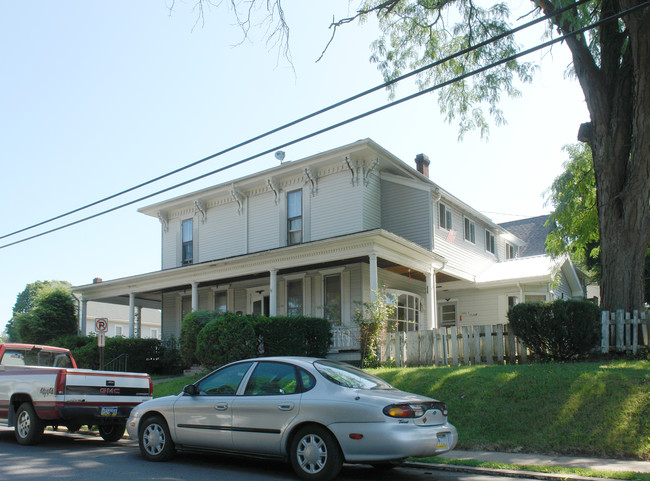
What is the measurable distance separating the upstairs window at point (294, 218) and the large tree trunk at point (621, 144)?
34.5 ft

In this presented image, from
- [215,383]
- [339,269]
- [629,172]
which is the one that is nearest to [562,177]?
[629,172]

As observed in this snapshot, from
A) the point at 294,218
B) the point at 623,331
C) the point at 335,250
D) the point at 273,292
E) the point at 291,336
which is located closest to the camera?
the point at 623,331

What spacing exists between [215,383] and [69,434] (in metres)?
5.70

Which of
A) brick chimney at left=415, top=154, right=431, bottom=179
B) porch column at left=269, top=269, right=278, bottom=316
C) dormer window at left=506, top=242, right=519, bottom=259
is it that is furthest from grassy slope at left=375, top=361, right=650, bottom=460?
dormer window at left=506, top=242, right=519, bottom=259

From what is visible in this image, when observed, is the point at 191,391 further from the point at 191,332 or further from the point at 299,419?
the point at 191,332

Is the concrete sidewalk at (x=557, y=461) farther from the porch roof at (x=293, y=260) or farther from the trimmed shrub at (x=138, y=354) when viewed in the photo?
the trimmed shrub at (x=138, y=354)

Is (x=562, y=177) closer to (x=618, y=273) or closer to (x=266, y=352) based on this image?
(x=618, y=273)

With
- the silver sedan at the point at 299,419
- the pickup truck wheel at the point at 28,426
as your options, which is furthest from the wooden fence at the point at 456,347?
the pickup truck wheel at the point at 28,426

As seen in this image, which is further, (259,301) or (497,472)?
(259,301)

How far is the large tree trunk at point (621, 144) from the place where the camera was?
13.0 m

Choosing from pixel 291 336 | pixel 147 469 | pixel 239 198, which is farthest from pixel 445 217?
pixel 147 469

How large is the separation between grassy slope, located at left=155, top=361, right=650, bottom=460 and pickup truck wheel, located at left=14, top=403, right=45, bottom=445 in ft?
21.9

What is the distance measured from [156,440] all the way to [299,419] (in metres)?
2.58

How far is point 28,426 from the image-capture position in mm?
10336
